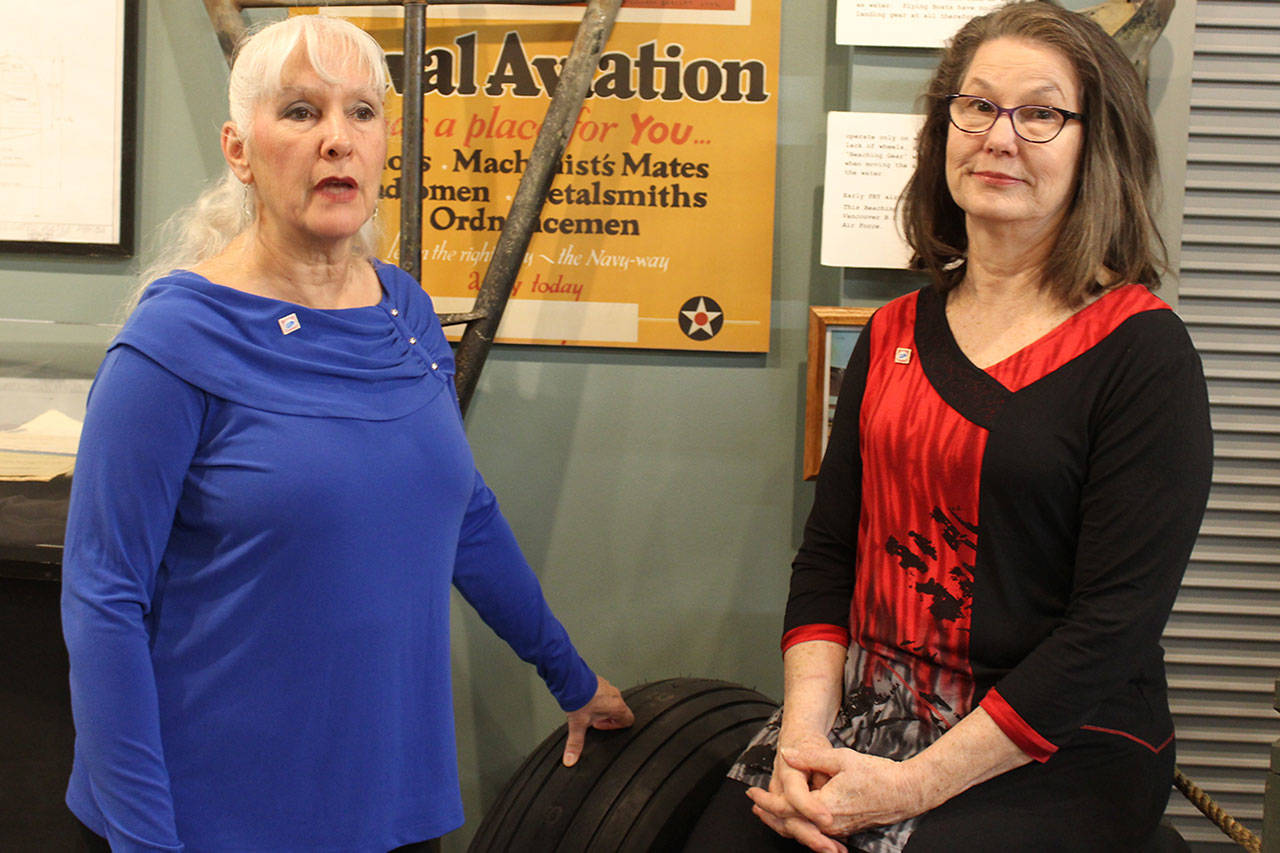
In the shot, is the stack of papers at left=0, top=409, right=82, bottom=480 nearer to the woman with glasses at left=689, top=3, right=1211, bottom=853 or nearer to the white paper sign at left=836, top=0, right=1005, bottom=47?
the woman with glasses at left=689, top=3, right=1211, bottom=853

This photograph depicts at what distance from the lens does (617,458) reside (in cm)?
205

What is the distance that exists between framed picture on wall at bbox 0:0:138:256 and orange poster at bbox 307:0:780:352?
0.49 m

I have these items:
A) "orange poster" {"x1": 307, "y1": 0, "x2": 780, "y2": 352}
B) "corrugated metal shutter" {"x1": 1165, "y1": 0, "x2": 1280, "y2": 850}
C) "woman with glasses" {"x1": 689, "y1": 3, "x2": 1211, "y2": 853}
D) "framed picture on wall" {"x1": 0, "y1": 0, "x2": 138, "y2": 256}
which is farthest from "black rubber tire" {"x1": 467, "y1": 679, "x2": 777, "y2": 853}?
"framed picture on wall" {"x1": 0, "y1": 0, "x2": 138, "y2": 256}

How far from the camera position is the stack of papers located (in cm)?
173

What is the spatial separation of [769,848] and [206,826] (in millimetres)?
633

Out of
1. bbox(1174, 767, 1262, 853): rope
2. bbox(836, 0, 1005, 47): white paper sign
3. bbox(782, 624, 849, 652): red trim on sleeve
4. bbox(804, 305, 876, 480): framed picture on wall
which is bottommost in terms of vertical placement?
bbox(1174, 767, 1262, 853): rope

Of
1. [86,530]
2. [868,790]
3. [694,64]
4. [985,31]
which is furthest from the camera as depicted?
[694,64]

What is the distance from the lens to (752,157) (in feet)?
6.43

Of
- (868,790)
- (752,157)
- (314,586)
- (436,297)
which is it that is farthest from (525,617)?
(752,157)

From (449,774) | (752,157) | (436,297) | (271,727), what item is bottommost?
(449,774)

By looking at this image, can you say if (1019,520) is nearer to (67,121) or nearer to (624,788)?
(624,788)

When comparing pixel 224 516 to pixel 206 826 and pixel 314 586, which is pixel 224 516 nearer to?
pixel 314 586

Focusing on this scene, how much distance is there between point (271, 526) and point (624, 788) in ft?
2.28

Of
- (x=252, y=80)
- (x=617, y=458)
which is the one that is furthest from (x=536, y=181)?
(x=252, y=80)
